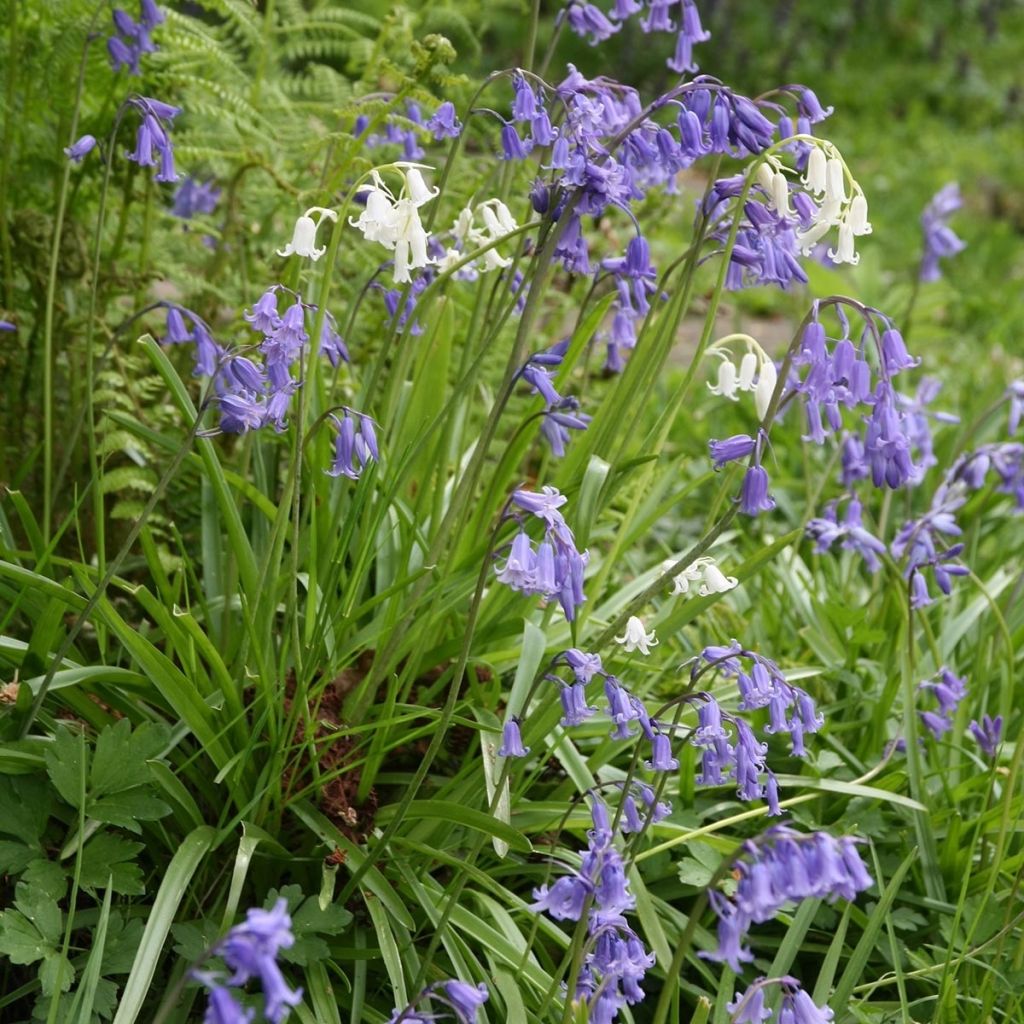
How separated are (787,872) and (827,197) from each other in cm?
128

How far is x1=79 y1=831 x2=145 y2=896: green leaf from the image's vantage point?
2.55 m

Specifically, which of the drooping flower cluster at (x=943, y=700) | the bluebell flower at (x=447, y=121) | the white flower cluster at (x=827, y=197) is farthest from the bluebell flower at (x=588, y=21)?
the drooping flower cluster at (x=943, y=700)

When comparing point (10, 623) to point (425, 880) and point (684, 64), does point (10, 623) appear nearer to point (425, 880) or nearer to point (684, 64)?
point (425, 880)

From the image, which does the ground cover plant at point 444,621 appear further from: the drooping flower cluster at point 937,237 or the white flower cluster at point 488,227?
the drooping flower cluster at point 937,237

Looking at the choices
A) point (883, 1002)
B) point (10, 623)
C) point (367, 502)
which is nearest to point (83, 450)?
point (10, 623)

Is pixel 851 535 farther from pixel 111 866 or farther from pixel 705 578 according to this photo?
pixel 111 866

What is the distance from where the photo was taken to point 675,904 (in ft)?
10.6

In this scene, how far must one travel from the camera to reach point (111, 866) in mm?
2576

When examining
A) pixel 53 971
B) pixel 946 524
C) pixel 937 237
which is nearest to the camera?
pixel 53 971

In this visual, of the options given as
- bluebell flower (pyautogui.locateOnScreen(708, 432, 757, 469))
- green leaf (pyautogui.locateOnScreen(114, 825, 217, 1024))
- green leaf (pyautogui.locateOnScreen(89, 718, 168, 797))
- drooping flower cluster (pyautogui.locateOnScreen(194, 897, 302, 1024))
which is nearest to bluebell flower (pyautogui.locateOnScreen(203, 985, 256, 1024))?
drooping flower cluster (pyautogui.locateOnScreen(194, 897, 302, 1024))

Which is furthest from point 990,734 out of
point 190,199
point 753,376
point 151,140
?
point 190,199

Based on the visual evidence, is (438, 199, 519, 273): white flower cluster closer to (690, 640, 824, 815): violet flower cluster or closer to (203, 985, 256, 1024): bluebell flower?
(690, 640, 824, 815): violet flower cluster

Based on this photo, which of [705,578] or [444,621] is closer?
[705,578]

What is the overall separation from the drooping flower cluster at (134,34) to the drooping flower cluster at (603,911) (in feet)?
7.53
